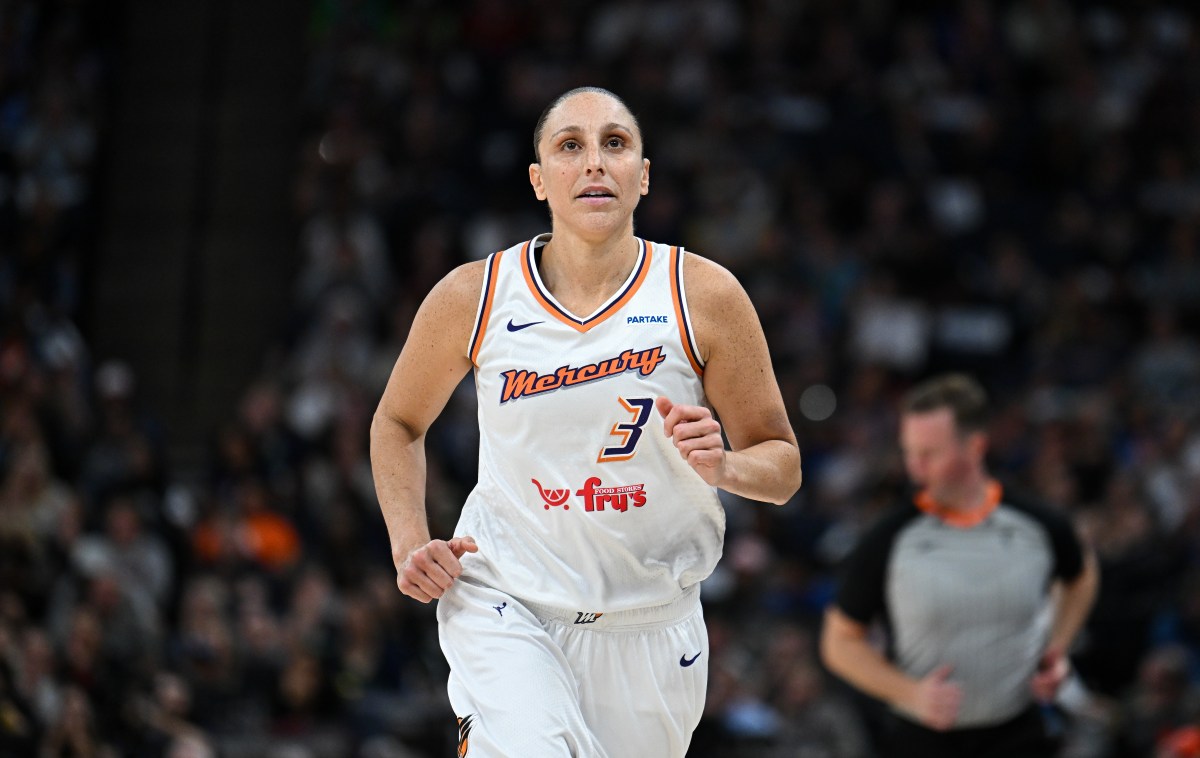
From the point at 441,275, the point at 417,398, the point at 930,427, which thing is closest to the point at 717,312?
the point at 417,398

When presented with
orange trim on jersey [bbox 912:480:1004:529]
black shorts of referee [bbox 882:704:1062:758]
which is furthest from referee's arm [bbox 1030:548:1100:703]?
orange trim on jersey [bbox 912:480:1004:529]

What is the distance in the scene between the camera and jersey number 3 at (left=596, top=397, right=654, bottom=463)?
4.87 m

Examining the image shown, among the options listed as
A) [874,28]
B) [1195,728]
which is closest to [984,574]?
[1195,728]

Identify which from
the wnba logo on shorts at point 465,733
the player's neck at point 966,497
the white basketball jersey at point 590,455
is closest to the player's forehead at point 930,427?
the player's neck at point 966,497

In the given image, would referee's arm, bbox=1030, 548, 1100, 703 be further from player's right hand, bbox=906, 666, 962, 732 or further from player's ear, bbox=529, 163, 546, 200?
player's ear, bbox=529, 163, 546, 200

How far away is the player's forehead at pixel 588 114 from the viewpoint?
5090 millimetres

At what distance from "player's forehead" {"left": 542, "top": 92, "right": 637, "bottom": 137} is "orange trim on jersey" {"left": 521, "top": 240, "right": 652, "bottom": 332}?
0.43 meters

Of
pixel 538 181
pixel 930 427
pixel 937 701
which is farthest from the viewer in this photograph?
pixel 930 427

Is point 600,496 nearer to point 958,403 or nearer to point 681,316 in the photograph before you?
point 681,316

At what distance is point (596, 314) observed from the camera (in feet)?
16.5

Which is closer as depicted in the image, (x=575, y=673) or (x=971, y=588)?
(x=575, y=673)

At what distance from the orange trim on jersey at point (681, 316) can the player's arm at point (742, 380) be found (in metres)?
0.03

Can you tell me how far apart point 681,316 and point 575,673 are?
121cm

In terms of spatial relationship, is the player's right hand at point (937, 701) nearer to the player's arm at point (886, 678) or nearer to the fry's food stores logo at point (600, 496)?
the player's arm at point (886, 678)
